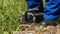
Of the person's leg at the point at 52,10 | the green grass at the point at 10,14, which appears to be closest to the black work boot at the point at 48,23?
the person's leg at the point at 52,10

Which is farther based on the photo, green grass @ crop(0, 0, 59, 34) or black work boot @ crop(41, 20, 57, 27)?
green grass @ crop(0, 0, 59, 34)

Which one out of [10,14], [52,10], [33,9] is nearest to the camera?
[52,10]

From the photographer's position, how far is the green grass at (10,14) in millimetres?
2762

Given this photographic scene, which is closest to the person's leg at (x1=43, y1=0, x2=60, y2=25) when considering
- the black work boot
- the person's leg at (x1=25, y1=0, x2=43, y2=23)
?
the black work boot

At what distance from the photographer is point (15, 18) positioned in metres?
2.90

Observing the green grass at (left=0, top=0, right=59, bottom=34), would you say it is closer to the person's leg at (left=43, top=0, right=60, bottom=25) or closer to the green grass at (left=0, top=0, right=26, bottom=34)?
the green grass at (left=0, top=0, right=26, bottom=34)

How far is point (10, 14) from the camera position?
9.65 feet

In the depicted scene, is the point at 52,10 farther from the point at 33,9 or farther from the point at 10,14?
the point at 10,14

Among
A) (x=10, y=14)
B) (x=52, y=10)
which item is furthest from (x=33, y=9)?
(x=10, y=14)

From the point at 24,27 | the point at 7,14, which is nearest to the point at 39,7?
the point at 24,27

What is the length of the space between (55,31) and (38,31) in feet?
0.57

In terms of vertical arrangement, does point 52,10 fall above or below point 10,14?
above

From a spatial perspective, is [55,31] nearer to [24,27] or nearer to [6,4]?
[24,27]

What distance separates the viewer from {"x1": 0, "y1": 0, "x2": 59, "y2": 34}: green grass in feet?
9.06
